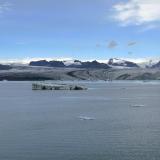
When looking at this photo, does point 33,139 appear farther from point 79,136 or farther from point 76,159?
point 76,159

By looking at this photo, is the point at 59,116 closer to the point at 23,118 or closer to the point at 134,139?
the point at 23,118

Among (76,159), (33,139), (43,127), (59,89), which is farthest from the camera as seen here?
(59,89)

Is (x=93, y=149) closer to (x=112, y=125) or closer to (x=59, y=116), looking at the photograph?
(x=112, y=125)

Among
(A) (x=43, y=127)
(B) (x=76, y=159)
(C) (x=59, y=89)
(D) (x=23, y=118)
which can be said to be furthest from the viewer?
(C) (x=59, y=89)

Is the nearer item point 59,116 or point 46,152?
point 46,152

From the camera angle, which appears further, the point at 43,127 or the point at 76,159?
the point at 43,127

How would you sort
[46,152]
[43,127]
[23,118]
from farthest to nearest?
1. [23,118]
2. [43,127]
3. [46,152]

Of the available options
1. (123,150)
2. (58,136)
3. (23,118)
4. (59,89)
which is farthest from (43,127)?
(59,89)

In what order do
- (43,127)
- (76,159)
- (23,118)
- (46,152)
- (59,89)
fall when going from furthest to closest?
(59,89), (23,118), (43,127), (46,152), (76,159)

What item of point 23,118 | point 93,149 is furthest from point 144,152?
point 23,118
